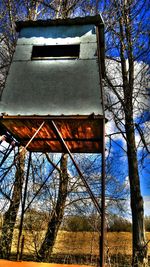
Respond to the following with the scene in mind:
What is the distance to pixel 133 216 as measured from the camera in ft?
30.1

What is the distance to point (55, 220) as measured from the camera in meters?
9.88

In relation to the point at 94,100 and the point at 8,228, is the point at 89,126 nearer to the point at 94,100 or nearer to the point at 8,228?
the point at 94,100

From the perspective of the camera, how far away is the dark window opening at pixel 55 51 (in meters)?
6.52

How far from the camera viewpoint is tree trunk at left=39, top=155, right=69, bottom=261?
9.54 metres

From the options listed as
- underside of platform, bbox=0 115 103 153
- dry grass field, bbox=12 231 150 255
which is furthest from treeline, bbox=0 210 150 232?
underside of platform, bbox=0 115 103 153

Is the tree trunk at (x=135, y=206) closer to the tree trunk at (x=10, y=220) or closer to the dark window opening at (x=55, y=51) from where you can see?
the tree trunk at (x=10, y=220)

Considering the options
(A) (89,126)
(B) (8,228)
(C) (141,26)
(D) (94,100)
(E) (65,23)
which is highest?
(C) (141,26)

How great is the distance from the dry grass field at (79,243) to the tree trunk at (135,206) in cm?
127

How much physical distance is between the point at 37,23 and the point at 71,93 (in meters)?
2.53

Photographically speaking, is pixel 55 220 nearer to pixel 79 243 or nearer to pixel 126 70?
pixel 79 243

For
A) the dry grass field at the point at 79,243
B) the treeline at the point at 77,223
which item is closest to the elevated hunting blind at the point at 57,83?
the treeline at the point at 77,223

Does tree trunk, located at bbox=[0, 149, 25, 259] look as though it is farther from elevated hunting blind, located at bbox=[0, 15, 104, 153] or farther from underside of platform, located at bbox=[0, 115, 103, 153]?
elevated hunting blind, located at bbox=[0, 15, 104, 153]

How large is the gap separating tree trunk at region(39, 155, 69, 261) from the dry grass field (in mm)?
439

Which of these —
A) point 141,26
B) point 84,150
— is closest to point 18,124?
point 84,150
